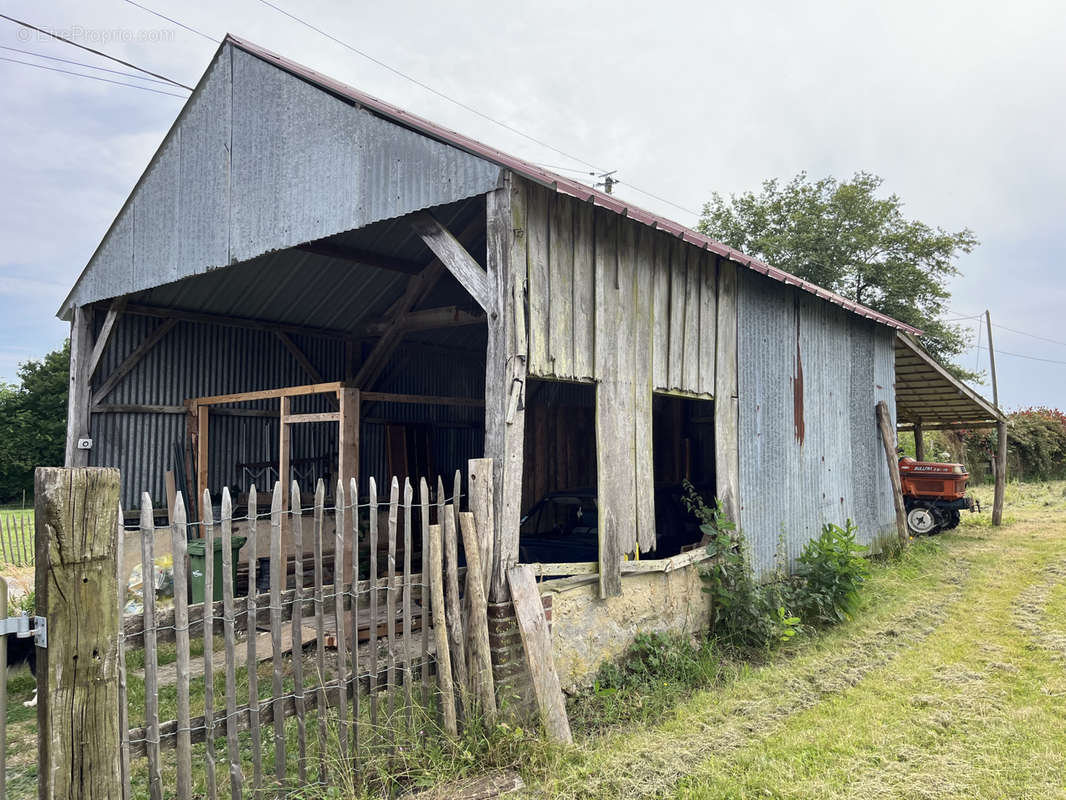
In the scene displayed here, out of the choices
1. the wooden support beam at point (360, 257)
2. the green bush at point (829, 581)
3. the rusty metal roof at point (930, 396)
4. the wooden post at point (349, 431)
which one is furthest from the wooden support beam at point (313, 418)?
the rusty metal roof at point (930, 396)

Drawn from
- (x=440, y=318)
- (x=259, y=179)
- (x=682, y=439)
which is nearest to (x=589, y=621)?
(x=440, y=318)

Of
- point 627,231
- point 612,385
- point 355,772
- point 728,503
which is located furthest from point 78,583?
point 728,503

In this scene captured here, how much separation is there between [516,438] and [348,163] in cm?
278

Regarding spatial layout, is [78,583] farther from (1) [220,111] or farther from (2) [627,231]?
(1) [220,111]

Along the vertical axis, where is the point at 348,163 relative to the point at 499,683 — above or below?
above

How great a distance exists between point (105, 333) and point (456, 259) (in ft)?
18.7

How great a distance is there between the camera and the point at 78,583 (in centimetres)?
249

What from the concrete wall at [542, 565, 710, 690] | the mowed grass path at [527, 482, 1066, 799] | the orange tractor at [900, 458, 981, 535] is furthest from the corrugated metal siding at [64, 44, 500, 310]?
the orange tractor at [900, 458, 981, 535]

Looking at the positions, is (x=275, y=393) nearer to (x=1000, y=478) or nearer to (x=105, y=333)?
(x=105, y=333)

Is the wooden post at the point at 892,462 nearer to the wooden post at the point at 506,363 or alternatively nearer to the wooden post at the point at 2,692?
the wooden post at the point at 506,363

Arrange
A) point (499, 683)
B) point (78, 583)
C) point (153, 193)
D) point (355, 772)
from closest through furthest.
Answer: point (78, 583), point (355, 772), point (499, 683), point (153, 193)

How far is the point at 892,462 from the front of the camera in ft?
37.8

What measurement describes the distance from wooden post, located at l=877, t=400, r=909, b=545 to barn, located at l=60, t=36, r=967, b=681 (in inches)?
6.6

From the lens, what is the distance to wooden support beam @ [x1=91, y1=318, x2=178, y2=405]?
9031mm
